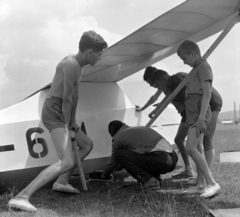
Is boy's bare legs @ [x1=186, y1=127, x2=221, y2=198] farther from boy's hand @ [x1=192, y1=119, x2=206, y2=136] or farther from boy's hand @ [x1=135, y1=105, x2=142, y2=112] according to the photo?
boy's hand @ [x1=135, y1=105, x2=142, y2=112]

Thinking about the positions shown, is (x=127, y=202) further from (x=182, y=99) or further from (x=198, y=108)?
(x=182, y=99)

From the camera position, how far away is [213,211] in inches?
123

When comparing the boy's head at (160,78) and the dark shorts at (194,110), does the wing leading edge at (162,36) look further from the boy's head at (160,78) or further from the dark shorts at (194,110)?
the dark shorts at (194,110)

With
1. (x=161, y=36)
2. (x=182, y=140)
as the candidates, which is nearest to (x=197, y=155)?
(x=182, y=140)

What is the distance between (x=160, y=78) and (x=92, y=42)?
150 centimetres

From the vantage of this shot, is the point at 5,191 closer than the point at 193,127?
No

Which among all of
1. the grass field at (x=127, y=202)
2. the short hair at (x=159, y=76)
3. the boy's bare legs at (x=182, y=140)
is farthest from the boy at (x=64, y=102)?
the boy's bare legs at (x=182, y=140)

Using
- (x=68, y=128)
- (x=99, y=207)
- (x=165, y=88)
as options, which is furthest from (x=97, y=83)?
(x=99, y=207)

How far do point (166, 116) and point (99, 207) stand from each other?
278 centimetres

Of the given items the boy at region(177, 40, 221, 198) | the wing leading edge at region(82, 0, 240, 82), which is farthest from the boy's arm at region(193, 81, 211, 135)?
the wing leading edge at region(82, 0, 240, 82)

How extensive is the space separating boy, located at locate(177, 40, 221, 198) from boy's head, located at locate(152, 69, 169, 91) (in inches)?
32.1

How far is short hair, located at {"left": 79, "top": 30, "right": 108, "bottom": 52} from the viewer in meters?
3.64

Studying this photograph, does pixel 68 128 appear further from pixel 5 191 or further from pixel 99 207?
pixel 5 191

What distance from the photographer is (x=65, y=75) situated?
11.7 ft
